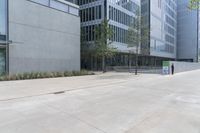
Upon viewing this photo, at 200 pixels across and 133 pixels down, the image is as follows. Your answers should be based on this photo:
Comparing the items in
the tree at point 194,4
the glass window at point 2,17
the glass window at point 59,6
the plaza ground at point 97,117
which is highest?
the glass window at point 59,6

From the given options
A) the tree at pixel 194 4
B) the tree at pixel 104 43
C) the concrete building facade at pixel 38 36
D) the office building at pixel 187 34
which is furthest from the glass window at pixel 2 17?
the office building at pixel 187 34

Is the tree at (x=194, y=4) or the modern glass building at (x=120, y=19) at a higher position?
the modern glass building at (x=120, y=19)

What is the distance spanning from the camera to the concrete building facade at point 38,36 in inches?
880

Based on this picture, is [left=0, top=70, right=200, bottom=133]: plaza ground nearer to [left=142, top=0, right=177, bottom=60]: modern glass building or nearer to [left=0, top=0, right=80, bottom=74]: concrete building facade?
[left=0, top=0, right=80, bottom=74]: concrete building facade

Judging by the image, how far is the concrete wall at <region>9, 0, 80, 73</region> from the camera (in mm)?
23094

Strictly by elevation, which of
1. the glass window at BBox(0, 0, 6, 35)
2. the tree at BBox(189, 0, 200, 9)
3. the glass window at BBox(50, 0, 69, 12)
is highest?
the glass window at BBox(50, 0, 69, 12)

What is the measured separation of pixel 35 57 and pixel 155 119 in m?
21.2

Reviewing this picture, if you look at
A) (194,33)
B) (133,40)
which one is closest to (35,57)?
(133,40)

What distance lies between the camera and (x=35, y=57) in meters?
25.3

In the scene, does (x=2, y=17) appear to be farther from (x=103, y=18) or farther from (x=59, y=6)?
(x=103, y=18)

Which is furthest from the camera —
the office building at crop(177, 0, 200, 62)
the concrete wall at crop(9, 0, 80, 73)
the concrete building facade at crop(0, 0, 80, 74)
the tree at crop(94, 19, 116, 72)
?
the office building at crop(177, 0, 200, 62)

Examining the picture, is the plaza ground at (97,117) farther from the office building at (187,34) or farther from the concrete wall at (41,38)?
the office building at (187,34)

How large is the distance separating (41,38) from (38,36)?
519 millimetres

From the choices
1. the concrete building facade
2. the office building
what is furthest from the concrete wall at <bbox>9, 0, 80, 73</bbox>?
the office building
